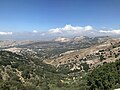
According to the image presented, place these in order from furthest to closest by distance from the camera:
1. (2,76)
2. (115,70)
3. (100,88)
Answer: (2,76), (115,70), (100,88)

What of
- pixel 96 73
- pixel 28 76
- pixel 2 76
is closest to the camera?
pixel 96 73

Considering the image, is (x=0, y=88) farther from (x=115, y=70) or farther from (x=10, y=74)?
(x=115, y=70)

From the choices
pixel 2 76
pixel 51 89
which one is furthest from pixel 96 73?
pixel 2 76

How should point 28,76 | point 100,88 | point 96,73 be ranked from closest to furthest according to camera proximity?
point 100,88
point 96,73
point 28,76

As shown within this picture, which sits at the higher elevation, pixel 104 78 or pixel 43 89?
pixel 104 78

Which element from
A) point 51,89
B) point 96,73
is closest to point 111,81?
point 96,73

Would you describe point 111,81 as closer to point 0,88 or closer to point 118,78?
point 118,78

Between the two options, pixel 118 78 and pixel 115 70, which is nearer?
pixel 118 78

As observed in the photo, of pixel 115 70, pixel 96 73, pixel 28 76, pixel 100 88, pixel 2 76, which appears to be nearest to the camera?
pixel 100 88

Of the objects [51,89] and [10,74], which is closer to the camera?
[51,89]
